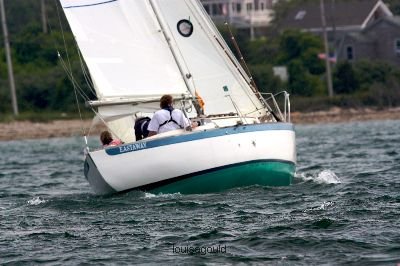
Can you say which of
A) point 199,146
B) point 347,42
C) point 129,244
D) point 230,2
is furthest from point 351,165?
point 230,2

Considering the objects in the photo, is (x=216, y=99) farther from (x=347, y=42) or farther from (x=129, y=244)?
(x=347, y=42)

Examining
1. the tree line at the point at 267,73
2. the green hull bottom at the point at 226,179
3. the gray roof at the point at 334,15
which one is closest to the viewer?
the green hull bottom at the point at 226,179

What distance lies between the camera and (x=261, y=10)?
100 metres

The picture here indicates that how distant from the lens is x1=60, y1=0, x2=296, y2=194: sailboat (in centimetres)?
1808

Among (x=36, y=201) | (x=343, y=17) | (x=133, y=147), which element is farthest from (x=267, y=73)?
(x=133, y=147)

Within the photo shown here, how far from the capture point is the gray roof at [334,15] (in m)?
81.8

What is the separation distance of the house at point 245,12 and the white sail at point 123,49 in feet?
226

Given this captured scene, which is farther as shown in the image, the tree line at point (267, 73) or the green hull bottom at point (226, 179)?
the tree line at point (267, 73)

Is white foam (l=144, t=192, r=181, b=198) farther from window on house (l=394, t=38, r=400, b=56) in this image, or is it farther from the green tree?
window on house (l=394, t=38, r=400, b=56)

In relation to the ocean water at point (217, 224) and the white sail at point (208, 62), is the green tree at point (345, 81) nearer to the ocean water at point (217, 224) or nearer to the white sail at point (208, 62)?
the ocean water at point (217, 224)

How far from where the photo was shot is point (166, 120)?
59.9 ft

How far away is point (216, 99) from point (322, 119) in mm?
37181

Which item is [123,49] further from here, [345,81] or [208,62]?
[345,81]

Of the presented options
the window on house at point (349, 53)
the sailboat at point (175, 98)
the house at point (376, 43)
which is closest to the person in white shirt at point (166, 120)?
the sailboat at point (175, 98)
